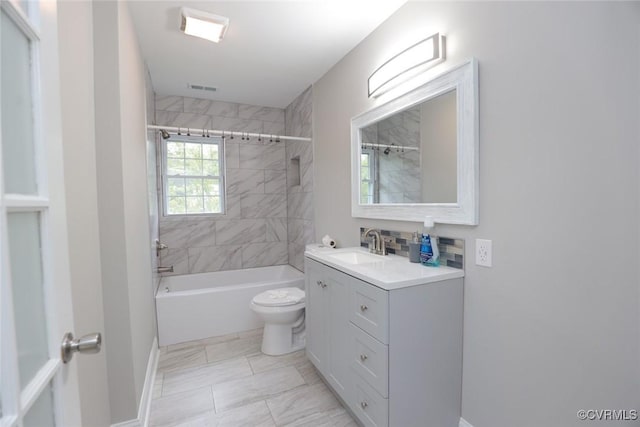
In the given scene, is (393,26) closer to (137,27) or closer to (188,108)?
(137,27)

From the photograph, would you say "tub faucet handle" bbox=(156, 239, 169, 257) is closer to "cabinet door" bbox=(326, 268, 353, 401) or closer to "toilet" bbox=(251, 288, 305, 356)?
"toilet" bbox=(251, 288, 305, 356)

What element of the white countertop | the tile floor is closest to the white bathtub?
the tile floor

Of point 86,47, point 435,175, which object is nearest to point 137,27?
point 86,47

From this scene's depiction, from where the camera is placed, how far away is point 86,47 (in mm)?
1289

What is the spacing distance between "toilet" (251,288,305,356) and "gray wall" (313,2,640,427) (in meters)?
1.40

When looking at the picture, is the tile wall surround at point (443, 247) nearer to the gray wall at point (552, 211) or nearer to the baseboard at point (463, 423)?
the gray wall at point (552, 211)

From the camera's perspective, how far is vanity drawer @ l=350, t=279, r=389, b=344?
1343mm

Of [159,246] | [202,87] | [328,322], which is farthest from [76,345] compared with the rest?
[202,87]

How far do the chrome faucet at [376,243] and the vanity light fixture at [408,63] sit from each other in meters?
1.00

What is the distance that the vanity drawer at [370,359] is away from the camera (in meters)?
1.35

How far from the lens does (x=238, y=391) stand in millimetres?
2021

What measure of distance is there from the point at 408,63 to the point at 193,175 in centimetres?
294

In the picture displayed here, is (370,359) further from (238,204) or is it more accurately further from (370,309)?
(238,204)

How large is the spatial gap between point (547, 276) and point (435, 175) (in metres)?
0.74
